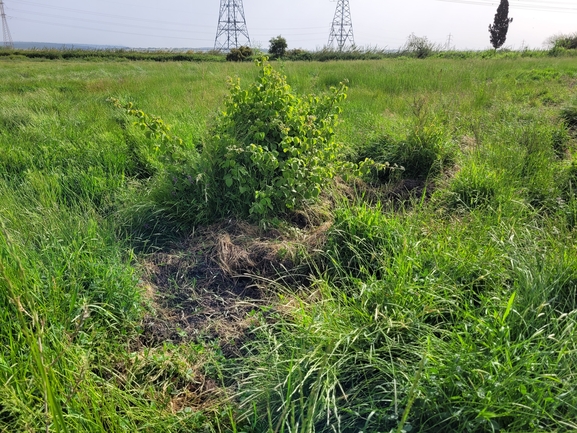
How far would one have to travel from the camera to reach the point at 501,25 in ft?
109

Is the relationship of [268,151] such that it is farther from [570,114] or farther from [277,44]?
[277,44]

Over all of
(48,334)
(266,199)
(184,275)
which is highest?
(266,199)

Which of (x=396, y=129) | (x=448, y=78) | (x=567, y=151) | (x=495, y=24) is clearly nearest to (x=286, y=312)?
(x=396, y=129)

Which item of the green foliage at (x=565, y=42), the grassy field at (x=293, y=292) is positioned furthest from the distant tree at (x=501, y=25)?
the grassy field at (x=293, y=292)

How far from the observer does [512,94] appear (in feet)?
22.6

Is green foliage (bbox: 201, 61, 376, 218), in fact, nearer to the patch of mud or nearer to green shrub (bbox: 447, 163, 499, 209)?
the patch of mud

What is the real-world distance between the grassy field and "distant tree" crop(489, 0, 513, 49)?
3664cm

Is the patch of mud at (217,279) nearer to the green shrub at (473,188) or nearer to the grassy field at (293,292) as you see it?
the grassy field at (293,292)

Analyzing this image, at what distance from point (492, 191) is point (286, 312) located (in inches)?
80.7

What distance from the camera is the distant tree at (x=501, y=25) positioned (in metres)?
33.2

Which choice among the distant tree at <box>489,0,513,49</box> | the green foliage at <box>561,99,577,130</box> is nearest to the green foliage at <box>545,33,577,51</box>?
the distant tree at <box>489,0,513,49</box>

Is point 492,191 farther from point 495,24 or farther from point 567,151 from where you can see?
point 495,24

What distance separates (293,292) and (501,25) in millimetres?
40354

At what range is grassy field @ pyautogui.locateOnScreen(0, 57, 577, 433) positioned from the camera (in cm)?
134
